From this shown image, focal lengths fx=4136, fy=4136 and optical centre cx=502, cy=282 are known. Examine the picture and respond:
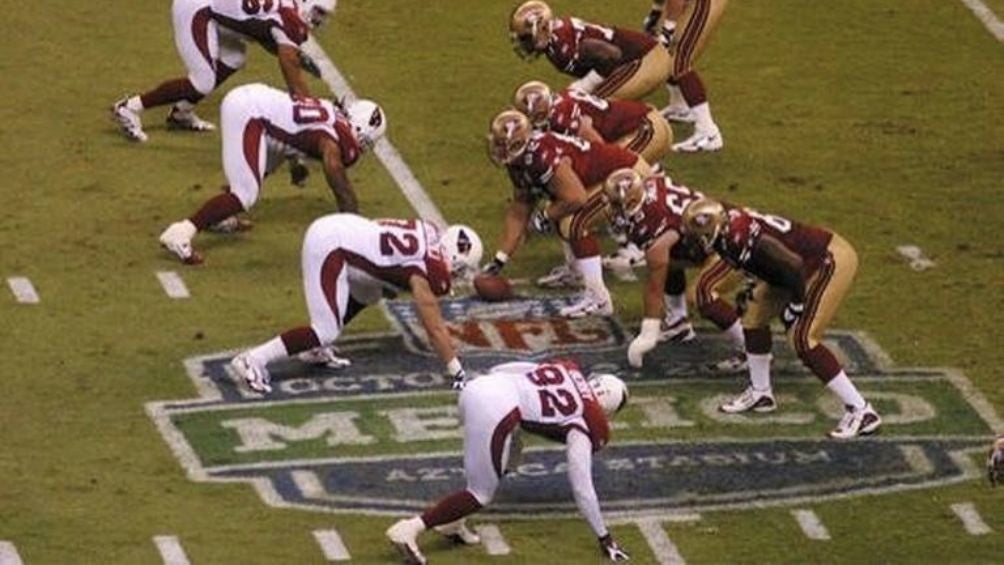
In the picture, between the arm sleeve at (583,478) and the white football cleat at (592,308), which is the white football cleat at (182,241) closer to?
the white football cleat at (592,308)

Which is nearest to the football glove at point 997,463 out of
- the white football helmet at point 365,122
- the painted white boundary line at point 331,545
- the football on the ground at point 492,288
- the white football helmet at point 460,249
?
Result: the painted white boundary line at point 331,545

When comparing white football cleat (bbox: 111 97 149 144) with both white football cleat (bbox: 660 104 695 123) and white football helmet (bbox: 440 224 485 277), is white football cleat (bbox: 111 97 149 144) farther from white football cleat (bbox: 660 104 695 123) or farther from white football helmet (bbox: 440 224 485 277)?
white football helmet (bbox: 440 224 485 277)

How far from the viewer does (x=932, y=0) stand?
31781 mm

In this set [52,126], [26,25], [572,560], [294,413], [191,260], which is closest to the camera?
[572,560]

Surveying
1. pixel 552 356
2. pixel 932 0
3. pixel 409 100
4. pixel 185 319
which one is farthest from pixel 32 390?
pixel 932 0

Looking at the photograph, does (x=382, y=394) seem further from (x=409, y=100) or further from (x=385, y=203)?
(x=409, y=100)

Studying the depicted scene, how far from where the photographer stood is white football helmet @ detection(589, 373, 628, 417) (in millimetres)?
22062

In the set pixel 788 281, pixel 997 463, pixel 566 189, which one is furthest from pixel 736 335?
pixel 997 463

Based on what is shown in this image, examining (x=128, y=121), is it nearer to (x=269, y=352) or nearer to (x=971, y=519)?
(x=269, y=352)

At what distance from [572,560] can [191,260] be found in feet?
16.8

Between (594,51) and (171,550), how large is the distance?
21.0 ft

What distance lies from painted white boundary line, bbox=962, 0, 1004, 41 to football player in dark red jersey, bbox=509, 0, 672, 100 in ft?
13.5

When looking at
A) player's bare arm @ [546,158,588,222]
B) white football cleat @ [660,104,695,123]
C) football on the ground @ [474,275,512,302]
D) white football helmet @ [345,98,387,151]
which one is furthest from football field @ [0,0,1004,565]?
white football helmet @ [345,98,387,151]

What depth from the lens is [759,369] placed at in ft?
78.5
